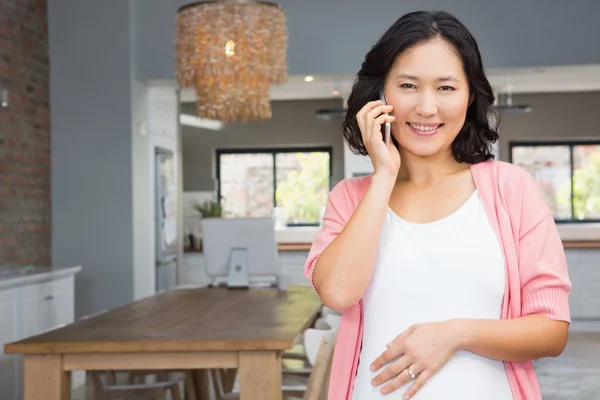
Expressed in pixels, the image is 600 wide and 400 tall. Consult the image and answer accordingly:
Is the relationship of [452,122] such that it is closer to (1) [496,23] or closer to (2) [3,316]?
(2) [3,316]

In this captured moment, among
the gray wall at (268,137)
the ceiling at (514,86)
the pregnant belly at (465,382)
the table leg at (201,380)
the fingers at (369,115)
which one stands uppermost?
the ceiling at (514,86)

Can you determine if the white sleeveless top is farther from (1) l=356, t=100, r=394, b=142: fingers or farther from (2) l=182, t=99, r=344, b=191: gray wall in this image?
(2) l=182, t=99, r=344, b=191: gray wall

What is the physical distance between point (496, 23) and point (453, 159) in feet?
18.0

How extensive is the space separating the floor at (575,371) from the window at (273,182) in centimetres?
400

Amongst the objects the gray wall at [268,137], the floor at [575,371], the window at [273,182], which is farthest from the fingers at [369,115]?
the window at [273,182]

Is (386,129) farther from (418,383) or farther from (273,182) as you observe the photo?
(273,182)

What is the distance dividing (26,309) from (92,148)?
2.12 m

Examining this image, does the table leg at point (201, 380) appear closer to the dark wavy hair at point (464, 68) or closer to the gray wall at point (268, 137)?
the dark wavy hair at point (464, 68)

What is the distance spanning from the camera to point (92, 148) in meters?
6.66

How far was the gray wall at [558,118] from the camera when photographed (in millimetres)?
10367

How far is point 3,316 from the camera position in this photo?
4523mm

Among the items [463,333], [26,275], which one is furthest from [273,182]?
[463,333]

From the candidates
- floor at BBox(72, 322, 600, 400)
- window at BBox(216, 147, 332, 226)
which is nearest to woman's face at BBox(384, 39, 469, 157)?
floor at BBox(72, 322, 600, 400)

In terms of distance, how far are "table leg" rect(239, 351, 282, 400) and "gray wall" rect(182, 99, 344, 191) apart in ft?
25.3
